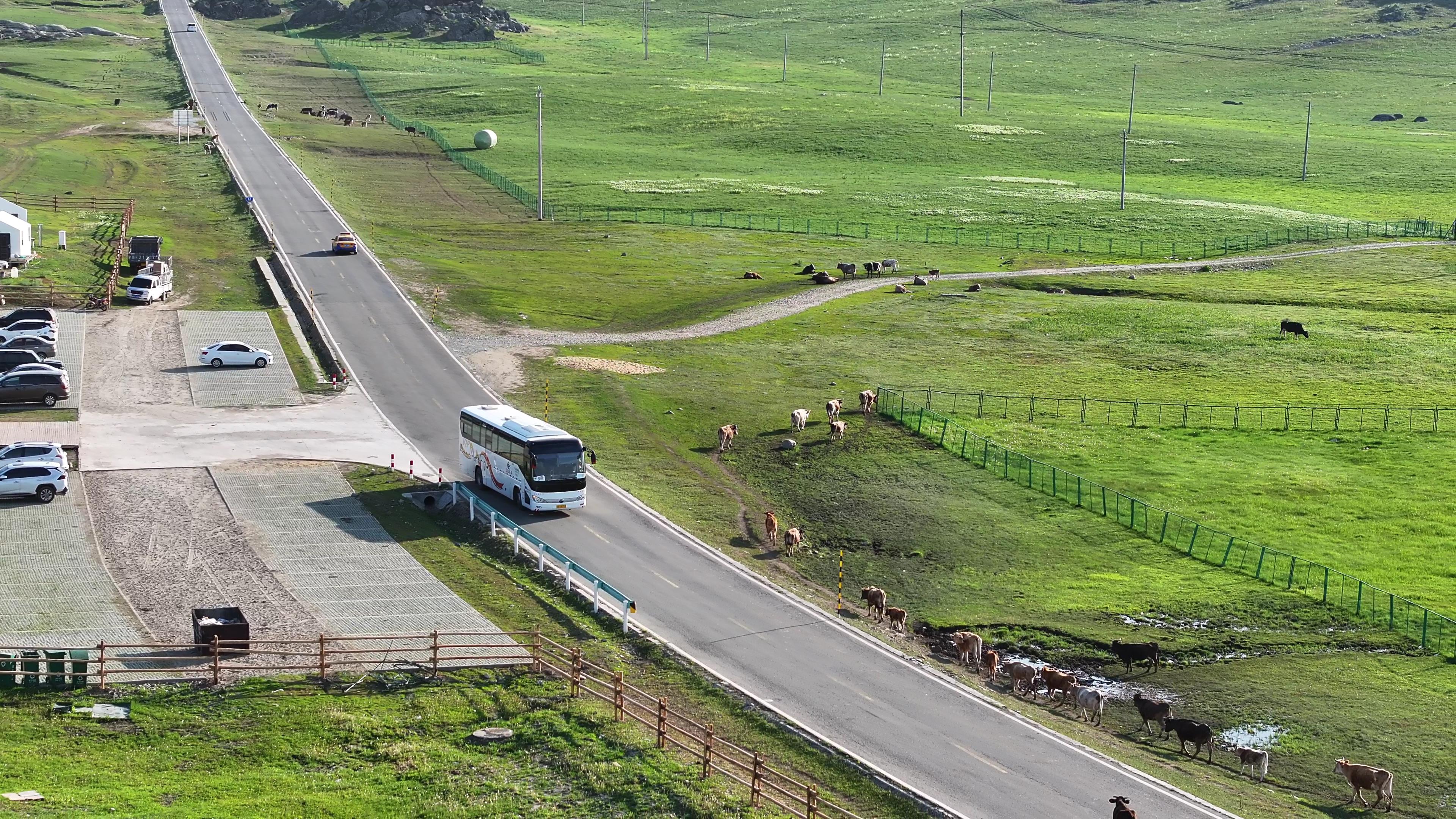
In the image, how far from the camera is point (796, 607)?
48344 millimetres

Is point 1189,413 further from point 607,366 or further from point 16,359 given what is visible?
point 16,359

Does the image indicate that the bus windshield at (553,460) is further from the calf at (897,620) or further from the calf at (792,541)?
the calf at (897,620)

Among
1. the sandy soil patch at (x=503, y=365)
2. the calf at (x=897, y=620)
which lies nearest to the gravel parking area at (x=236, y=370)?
the sandy soil patch at (x=503, y=365)

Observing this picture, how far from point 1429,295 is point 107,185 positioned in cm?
9961

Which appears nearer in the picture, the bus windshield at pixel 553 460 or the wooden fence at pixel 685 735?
the wooden fence at pixel 685 735

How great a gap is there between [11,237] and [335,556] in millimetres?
53292

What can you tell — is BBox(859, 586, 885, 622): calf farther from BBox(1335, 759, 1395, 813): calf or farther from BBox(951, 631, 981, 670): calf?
BBox(1335, 759, 1395, 813): calf

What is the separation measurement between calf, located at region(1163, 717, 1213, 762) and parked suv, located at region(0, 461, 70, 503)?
1515 inches

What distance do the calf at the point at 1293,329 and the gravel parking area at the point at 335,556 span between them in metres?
59.3

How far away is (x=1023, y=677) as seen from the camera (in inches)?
1724

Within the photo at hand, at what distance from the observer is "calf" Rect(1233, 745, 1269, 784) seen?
39000 millimetres

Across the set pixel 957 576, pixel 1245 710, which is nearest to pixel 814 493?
pixel 957 576

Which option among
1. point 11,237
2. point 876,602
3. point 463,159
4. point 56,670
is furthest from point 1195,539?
point 463,159

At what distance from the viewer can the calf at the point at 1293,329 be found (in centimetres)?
9219
